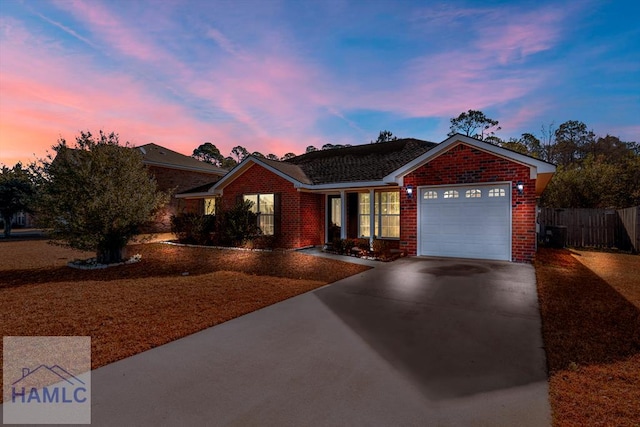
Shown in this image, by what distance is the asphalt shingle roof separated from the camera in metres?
13.0

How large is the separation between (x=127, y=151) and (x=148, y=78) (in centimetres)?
516

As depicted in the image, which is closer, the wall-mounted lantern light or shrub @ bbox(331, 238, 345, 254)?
the wall-mounted lantern light

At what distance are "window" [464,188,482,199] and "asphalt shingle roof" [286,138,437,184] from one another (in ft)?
9.28

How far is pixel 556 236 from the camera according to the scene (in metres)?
14.2

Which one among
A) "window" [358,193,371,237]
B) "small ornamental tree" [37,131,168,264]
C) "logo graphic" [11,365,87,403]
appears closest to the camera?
"logo graphic" [11,365,87,403]

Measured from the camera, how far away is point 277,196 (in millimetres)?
13414

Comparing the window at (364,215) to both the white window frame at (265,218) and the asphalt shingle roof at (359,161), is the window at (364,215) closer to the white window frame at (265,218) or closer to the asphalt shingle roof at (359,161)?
the asphalt shingle roof at (359,161)

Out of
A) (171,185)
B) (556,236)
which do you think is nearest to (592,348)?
(556,236)

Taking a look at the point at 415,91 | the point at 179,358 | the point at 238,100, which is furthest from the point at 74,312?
the point at 415,91

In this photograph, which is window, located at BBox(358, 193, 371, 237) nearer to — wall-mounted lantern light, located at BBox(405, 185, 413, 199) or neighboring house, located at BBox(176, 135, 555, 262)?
neighboring house, located at BBox(176, 135, 555, 262)

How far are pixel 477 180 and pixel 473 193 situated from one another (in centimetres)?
46

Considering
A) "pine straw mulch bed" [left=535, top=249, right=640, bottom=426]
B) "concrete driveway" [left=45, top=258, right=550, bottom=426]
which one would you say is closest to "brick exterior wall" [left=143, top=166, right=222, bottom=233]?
"concrete driveway" [left=45, top=258, right=550, bottom=426]

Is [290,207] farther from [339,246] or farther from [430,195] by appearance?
[430,195]

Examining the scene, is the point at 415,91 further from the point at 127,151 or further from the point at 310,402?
the point at 310,402
